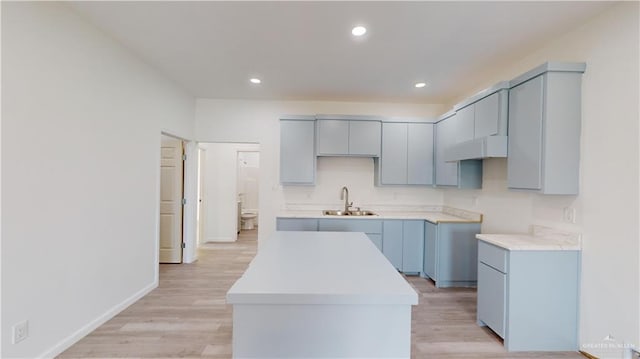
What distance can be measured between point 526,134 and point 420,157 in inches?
72.3

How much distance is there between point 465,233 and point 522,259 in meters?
1.34

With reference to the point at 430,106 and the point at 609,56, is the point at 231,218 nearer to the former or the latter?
the point at 430,106

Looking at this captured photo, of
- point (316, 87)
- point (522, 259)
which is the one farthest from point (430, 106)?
point (522, 259)

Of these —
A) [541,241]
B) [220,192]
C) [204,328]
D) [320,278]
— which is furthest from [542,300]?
[220,192]

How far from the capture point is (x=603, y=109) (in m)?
1.99

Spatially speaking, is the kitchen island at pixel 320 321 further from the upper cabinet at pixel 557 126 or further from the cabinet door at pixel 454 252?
the cabinet door at pixel 454 252

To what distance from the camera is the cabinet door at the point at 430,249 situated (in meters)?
3.53

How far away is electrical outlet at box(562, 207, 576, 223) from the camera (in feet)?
7.17

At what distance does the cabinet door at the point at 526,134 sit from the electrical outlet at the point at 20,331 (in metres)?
3.75

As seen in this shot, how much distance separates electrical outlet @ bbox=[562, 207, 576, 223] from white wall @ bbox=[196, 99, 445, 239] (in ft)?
7.41

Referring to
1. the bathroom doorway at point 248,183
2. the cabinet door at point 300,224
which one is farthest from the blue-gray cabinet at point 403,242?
the bathroom doorway at point 248,183

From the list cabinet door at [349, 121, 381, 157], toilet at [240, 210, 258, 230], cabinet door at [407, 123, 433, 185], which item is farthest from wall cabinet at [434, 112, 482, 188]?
toilet at [240, 210, 258, 230]

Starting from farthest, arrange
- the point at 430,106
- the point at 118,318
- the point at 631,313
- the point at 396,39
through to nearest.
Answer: the point at 430,106 → the point at 118,318 → the point at 396,39 → the point at 631,313

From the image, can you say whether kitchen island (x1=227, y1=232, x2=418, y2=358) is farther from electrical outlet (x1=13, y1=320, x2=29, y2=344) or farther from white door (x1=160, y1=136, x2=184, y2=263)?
white door (x1=160, y1=136, x2=184, y2=263)
